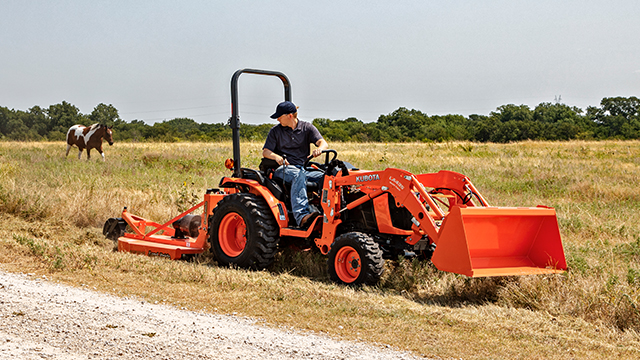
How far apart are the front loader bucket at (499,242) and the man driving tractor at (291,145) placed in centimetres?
205

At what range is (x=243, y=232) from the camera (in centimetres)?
766

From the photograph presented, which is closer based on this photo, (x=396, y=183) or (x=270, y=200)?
(x=396, y=183)

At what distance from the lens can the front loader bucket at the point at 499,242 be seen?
559cm

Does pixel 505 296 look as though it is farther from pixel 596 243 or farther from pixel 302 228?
pixel 596 243

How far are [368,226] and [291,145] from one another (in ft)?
5.09

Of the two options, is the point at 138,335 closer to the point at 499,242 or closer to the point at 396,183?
the point at 396,183

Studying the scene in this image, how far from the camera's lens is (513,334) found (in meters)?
4.81

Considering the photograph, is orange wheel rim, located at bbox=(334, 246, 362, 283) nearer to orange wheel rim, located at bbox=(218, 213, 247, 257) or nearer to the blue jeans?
the blue jeans

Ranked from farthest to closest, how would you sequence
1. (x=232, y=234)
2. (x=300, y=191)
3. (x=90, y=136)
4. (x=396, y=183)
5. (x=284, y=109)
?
1. (x=90, y=136)
2. (x=232, y=234)
3. (x=284, y=109)
4. (x=300, y=191)
5. (x=396, y=183)

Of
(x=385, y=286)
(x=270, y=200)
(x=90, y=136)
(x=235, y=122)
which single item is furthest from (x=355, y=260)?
(x=90, y=136)

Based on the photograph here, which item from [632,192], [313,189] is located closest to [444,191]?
[313,189]

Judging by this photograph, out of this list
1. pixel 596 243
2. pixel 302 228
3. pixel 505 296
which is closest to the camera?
pixel 505 296

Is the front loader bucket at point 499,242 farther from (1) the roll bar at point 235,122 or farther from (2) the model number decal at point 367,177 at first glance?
(1) the roll bar at point 235,122

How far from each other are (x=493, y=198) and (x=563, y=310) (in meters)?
7.37
